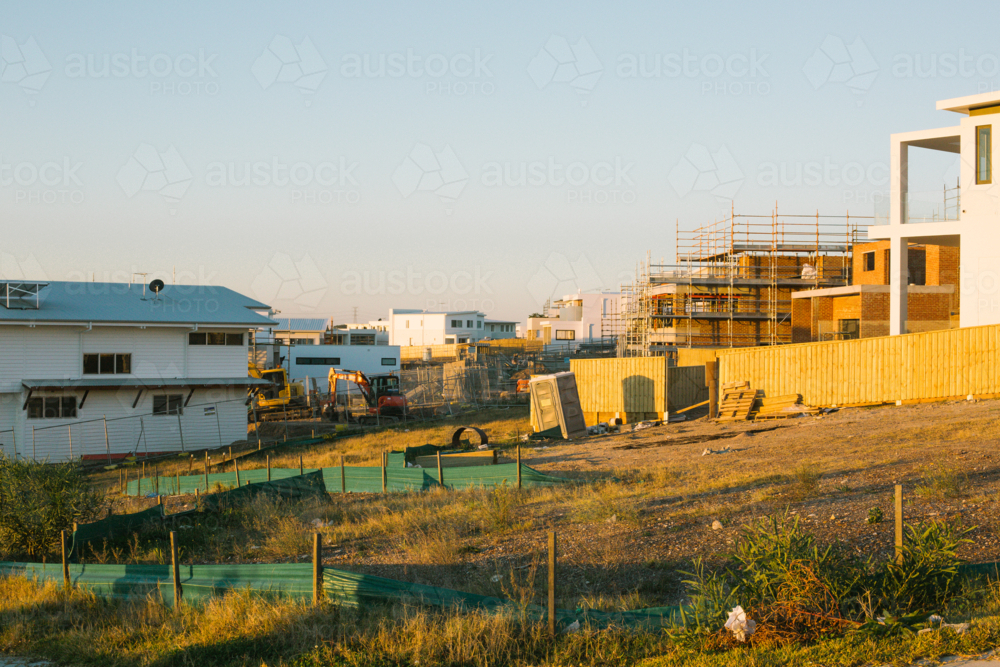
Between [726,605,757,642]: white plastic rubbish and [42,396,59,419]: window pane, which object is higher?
[726,605,757,642]: white plastic rubbish

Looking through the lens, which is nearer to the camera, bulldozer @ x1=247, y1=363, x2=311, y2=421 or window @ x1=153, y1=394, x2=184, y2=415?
window @ x1=153, y1=394, x2=184, y2=415

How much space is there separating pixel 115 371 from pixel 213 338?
3948mm

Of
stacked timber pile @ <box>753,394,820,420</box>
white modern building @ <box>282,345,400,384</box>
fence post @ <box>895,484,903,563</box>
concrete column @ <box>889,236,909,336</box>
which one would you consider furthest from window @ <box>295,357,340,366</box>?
fence post @ <box>895,484,903,563</box>

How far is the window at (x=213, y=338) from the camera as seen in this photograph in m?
33.5

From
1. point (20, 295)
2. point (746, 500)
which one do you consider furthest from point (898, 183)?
point (20, 295)

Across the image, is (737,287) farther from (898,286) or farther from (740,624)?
(740,624)

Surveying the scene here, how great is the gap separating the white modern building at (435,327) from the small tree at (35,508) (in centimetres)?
7973

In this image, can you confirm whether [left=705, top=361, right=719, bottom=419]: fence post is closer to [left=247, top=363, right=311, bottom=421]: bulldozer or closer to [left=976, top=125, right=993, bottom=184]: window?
[left=976, top=125, right=993, bottom=184]: window

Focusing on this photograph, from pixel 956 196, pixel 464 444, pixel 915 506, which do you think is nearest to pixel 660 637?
pixel 915 506

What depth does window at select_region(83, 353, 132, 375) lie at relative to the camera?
31688 millimetres

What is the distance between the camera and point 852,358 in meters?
26.6

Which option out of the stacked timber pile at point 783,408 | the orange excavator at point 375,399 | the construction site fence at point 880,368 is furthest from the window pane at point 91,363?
the stacked timber pile at point 783,408

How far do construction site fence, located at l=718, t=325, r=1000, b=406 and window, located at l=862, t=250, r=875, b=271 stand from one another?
1413cm

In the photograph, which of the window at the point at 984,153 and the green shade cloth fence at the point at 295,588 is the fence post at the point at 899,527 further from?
the window at the point at 984,153
